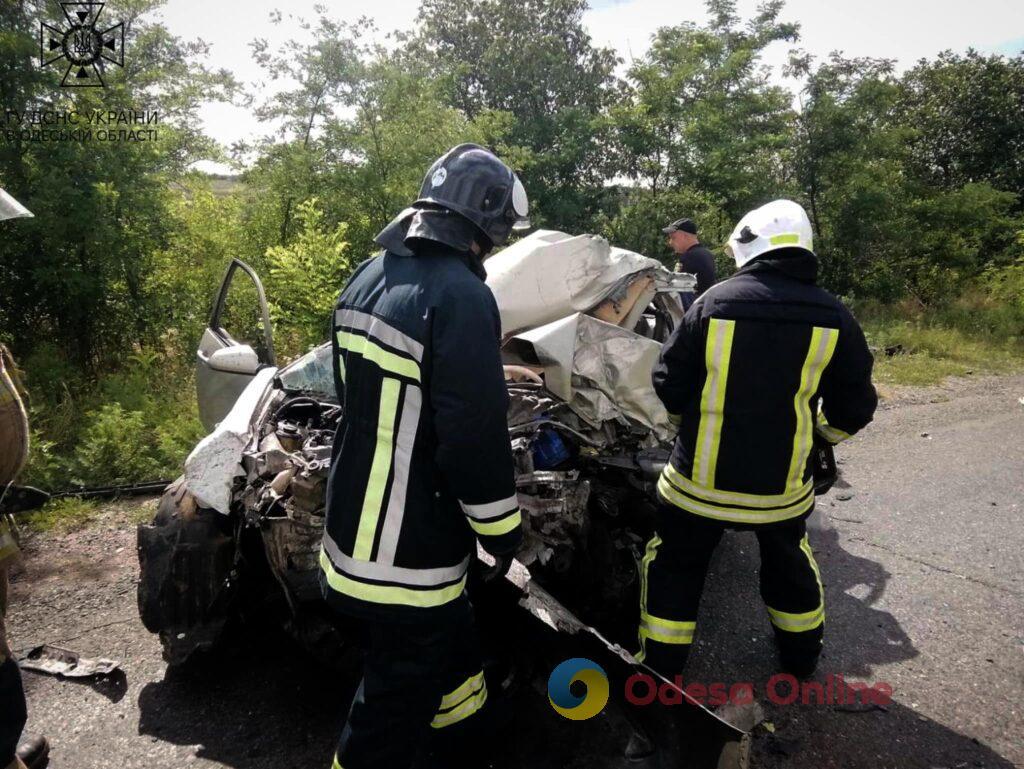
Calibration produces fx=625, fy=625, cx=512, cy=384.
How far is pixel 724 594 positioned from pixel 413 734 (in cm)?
203

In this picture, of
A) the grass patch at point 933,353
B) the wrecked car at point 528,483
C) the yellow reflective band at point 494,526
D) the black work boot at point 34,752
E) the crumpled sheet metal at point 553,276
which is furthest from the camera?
the grass patch at point 933,353

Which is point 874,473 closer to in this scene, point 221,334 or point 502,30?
point 221,334

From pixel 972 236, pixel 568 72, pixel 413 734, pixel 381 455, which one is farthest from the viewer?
pixel 568 72

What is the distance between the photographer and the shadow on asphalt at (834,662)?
2.26m

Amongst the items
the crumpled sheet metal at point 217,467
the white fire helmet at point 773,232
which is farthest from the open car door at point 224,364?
the white fire helmet at point 773,232

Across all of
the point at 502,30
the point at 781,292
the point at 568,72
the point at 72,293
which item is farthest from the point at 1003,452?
the point at 502,30

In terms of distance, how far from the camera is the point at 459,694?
2002mm

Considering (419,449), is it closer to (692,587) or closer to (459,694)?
(459,694)

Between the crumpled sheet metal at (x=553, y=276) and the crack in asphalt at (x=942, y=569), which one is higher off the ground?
the crumpled sheet metal at (x=553, y=276)

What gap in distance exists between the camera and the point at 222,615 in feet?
8.25

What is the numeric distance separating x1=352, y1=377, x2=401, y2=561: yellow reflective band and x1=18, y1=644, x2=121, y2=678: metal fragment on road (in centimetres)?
173

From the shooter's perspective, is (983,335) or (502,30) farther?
(502,30)

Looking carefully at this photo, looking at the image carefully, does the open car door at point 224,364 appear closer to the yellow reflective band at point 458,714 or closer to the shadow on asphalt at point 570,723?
the shadow on asphalt at point 570,723

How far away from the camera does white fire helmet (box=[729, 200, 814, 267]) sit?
232 cm
